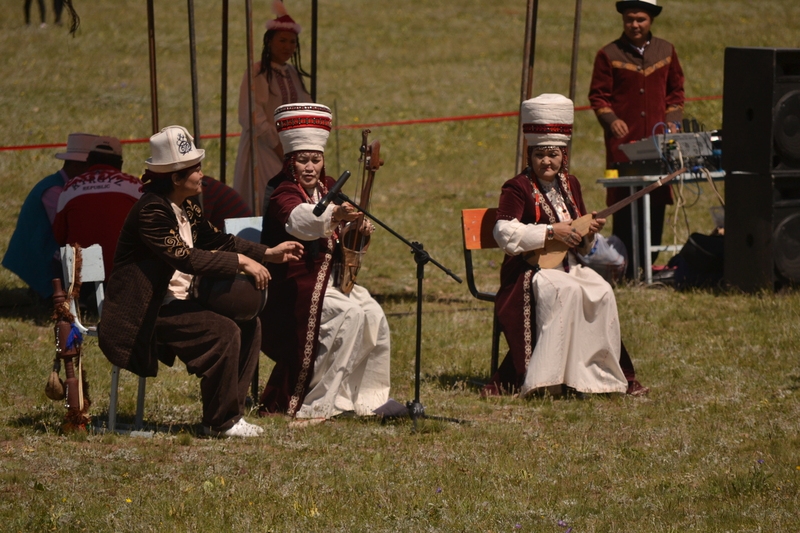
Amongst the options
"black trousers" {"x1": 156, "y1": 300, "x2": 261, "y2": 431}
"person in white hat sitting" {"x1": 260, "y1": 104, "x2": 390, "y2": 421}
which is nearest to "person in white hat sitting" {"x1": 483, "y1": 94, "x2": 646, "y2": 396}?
"person in white hat sitting" {"x1": 260, "y1": 104, "x2": 390, "y2": 421}

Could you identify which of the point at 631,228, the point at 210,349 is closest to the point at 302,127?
the point at 210,349

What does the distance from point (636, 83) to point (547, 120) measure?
3339mm

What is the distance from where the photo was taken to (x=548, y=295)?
6602mm

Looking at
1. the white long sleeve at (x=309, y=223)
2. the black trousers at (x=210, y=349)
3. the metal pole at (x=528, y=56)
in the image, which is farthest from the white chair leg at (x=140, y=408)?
the metal pole at (x=528, y=56)

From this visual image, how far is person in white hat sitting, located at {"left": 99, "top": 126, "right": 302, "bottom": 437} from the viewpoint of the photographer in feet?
18.0

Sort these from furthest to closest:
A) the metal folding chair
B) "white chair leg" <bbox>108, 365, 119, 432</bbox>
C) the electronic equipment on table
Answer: the electronic equipment on table
the metal folding chair
"white chair leg" <bbox>108, 365, 119, 432</bbox>

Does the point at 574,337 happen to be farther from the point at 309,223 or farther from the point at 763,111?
the point at 763,111

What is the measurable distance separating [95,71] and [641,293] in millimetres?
15735

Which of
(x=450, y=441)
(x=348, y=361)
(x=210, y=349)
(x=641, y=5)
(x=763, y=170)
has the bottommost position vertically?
(x=450, y=441)

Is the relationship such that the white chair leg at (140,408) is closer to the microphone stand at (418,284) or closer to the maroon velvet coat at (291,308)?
the maroon velvet coat at (291,308)

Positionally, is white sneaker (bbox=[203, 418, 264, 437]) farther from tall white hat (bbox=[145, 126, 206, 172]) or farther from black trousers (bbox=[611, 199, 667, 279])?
black trousers (bbox=[611, 199, 667, 279])

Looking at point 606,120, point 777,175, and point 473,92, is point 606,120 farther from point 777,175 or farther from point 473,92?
point 473,92

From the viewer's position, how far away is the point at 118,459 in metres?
5.29

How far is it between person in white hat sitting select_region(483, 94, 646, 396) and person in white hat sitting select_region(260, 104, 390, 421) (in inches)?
33.5
